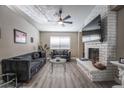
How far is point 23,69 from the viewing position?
11.9 feet

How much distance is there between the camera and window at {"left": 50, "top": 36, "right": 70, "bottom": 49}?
34.9 feet

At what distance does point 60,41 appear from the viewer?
→ 35.1ft

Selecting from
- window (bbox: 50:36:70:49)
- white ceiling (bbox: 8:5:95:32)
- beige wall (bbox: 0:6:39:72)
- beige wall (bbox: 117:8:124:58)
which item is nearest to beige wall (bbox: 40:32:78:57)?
window (bbox: 50:36:70:49)

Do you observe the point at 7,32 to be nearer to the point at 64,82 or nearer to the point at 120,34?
the point at 64,82

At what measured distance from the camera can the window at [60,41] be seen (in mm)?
10632

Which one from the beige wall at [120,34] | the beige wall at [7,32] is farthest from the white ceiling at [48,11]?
the beige wall at [120,34]

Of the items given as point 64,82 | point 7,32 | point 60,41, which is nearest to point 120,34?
point 64,82

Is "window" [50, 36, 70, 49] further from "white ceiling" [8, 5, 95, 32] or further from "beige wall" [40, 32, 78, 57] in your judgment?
"white ceiling" [8, 5, 95, 32]

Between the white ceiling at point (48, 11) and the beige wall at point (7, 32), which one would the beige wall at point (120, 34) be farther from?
the beige wall at point (7, 32)

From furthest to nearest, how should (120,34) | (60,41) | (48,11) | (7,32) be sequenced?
(60,41) → (48,11) → (7,32) → (120,34)

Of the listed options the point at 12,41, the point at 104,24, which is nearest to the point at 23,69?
the point at 12,41
